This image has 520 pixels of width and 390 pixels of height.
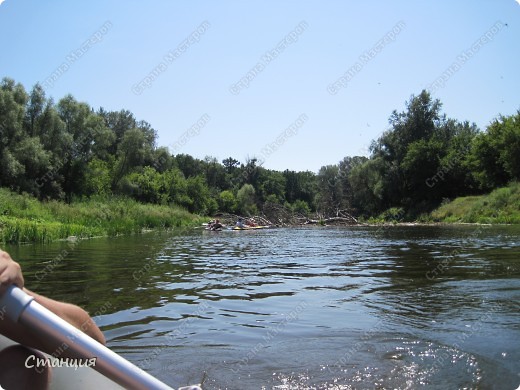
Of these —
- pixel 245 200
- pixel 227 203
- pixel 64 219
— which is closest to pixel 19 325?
pixel 64 219

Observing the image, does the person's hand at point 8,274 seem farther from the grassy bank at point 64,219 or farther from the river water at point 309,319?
the grassy bank at point 64,219

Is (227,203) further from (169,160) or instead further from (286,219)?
(286,219)

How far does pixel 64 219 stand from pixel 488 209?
99.3 feet

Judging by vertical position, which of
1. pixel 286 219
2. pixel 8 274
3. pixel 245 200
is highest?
pixel 245 200

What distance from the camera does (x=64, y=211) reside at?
86.9 feet

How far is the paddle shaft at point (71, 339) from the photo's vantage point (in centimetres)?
144

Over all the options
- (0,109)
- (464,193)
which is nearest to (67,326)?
(0,109)

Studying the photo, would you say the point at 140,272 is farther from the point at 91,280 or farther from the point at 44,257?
the point at 44,257

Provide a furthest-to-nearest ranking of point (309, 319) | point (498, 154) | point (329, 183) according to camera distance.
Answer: point (329, 183) → point (498, 154) → point (309, 319)

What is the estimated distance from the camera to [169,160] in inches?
2766

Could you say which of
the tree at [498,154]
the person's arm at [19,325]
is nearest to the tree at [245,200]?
the tree at [498,154]

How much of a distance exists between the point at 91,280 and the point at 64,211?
18.9 metres

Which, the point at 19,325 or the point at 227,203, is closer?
the point at 19,325

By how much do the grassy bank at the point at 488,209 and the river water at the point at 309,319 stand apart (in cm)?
2349
